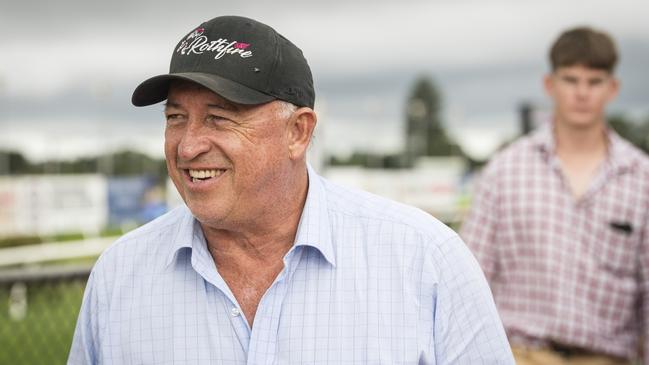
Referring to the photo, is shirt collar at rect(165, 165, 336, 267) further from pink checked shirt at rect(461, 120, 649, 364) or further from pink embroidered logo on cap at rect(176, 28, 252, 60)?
pink checked shirt at rect(461, 120, 649, 364)

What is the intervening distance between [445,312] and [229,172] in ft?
2.39

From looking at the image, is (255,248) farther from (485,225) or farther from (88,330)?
(485,225)

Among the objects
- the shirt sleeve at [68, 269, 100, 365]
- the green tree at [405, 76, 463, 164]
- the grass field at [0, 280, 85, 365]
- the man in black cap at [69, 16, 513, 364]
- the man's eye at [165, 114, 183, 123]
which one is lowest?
the green tree at [405, 76, 463, 164]

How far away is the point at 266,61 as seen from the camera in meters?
2.44

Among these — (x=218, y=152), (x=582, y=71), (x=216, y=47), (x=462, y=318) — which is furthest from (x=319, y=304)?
(x=582, y=71)

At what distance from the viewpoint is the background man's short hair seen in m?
4.24

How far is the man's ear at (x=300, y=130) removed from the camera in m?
2.54

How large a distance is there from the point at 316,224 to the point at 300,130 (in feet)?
0.94

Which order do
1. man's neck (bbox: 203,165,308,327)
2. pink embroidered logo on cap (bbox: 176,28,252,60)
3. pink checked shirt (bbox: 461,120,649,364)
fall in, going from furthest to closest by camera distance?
1. pink checked shirt (bbox: 461,120,649,364)
2. man's neck (bbox: 203,165,308,327)
3. pink embroidered logo on cap (bbox: 176,28,252,60)

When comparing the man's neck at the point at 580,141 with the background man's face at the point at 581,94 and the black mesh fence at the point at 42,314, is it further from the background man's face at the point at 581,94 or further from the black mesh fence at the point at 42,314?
the black mesh fence at the point at 42,314

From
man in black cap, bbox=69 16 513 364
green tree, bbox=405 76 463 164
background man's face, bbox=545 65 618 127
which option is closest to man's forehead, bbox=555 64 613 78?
background man's face, bbox=545 65 618 127

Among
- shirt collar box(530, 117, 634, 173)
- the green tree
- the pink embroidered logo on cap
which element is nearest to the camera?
the pink embroidered logo on cap

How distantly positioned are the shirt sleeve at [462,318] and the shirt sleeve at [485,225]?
176cm

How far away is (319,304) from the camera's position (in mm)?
2430
